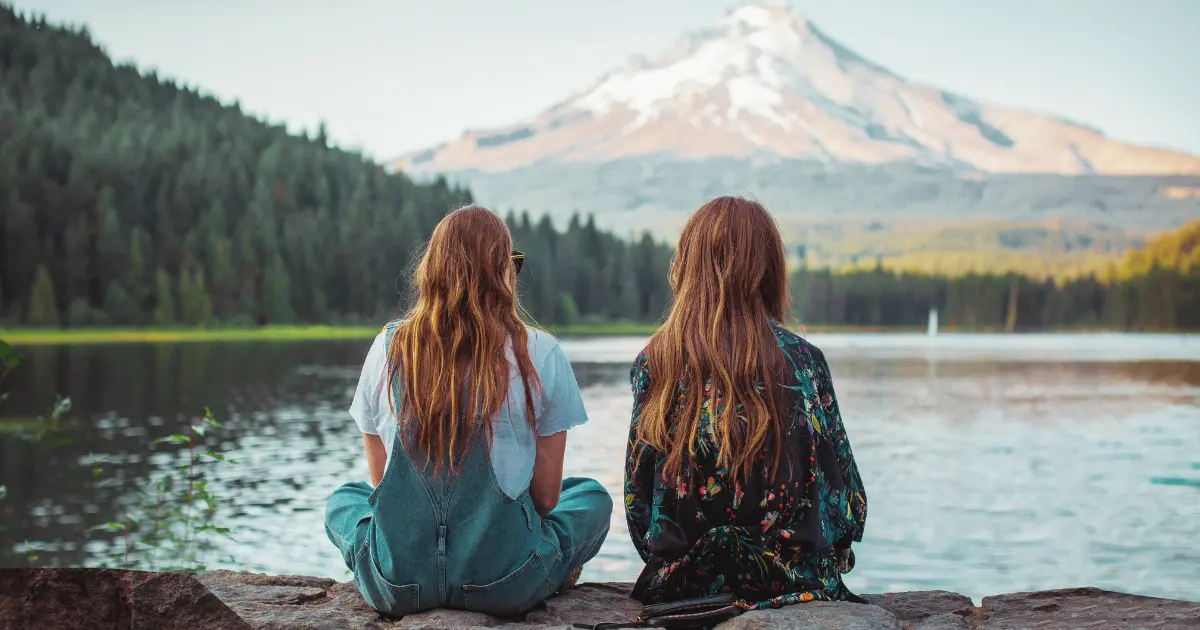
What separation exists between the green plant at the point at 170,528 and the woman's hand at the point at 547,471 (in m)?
3.20

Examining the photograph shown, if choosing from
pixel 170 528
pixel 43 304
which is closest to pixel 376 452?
pixel 170 528

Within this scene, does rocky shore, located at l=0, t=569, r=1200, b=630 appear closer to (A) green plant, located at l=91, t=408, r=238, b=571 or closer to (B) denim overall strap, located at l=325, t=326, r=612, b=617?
(B) denim overall strap, located at l=325, t=326, r=612, b=617

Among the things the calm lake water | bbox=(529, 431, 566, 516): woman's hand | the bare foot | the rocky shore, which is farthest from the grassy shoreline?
bbox=(529, 431, 566, 516): woman's hand

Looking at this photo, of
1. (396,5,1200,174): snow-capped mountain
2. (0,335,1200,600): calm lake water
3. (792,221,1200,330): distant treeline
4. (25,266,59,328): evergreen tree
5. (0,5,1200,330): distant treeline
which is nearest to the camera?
(0,335,1200,600): calm lake water

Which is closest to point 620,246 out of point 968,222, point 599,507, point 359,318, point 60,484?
point 359,318

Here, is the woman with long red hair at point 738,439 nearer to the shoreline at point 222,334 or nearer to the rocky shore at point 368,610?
the rocky shore at point 368,610

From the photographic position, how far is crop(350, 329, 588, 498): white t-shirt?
3.52 metres

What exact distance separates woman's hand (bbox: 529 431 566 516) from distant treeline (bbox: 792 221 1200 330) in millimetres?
87063

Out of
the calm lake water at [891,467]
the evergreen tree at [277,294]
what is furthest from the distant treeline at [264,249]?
the calm lake water at [891,467]

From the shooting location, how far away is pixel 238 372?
42.3 m

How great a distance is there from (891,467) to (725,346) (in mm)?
17964

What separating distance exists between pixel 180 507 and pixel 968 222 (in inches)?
6900

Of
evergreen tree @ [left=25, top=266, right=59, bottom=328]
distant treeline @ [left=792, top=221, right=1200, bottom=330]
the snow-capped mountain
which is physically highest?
the snow-capped mountain

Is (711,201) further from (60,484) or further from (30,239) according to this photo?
(30,239)
